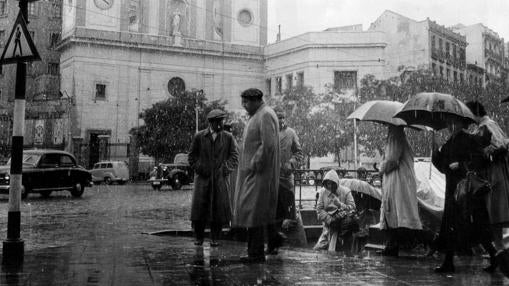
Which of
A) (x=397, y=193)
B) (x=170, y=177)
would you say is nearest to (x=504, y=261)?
(x=397, y=193)

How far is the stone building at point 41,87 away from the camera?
46188mm

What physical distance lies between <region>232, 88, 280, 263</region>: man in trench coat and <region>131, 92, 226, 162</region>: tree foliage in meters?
35.8

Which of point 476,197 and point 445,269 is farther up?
point 476,197

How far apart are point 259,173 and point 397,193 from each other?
2074mm

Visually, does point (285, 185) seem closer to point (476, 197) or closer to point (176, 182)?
point (476, 197)

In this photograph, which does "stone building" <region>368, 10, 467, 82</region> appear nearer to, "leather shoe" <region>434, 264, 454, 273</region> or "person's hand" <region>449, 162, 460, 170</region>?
"person's hand" <region>449, 162, 460, 170</region>

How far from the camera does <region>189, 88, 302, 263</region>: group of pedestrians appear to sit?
6059 mm

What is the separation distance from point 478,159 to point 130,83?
144ft

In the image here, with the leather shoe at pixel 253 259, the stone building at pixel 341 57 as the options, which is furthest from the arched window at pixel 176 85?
the leather shoe at pixel 253 259

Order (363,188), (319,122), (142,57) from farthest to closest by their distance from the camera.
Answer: (142,57) < (319,122) < (363,188)

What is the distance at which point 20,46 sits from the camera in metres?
6.24

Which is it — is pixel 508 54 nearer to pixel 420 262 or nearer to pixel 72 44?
pixel 72 44

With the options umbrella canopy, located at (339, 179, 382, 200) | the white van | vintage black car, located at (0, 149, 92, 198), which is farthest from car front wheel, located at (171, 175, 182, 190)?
umbrella canopy, located at (339, 179, 382, 200)

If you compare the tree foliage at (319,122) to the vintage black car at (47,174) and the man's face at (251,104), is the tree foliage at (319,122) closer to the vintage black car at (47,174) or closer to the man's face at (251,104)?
the vintage black car at (47,174)
